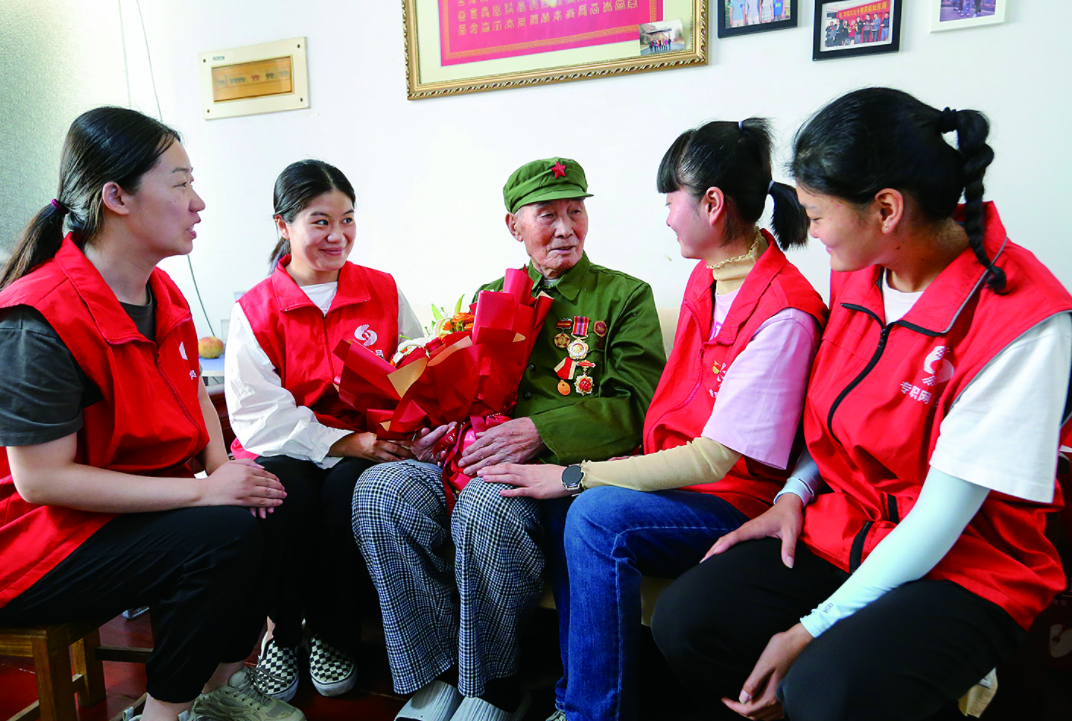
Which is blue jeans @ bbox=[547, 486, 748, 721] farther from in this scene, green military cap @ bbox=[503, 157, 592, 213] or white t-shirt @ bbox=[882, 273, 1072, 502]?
green military cap @ bbox=[503, 157, 592, 213]

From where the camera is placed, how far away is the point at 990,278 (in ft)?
3.41

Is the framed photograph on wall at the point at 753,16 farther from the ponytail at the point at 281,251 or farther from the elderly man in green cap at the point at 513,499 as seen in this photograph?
the ponytail at the point at 281,251

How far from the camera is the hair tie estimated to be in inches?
42.5

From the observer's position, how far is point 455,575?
1532mm

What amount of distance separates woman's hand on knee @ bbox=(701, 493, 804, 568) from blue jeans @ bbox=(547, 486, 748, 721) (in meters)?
0.05

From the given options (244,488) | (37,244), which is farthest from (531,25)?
(244,488)

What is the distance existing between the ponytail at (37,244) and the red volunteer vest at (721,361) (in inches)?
50.3

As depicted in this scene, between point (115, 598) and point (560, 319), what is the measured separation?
111 cm

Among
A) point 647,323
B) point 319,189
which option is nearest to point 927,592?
point 647,323

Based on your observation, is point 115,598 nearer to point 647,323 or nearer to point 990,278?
point 647,323

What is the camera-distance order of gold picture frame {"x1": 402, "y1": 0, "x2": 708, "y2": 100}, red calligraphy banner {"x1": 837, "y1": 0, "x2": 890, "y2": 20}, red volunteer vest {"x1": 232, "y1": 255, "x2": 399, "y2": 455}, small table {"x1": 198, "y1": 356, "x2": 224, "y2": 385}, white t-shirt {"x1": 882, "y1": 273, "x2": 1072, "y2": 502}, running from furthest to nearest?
1. small table {"x1": 198, "y1": 356, "x2": 224, "y2": 385}
2. gold picture frame {"x1": 402, "y1": 0, "x2": 708, "y2": 100}
3. red calligraphy banner {"x1": 837, "y1": 0, "x2": 890, "y2": 20}
4. red volunteer vest {"x1": 232, "y1": 255, "x2": 399, "y2": 455}
5. white t-shirt {"x1": 882, "y1": 273, "x2": 1072, "y2": 502}

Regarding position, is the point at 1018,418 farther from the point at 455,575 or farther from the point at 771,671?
the point at 455,575

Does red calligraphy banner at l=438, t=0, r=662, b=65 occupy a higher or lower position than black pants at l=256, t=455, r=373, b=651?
higher

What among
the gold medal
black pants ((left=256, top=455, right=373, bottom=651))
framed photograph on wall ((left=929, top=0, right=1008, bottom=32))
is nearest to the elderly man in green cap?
the gold medal
